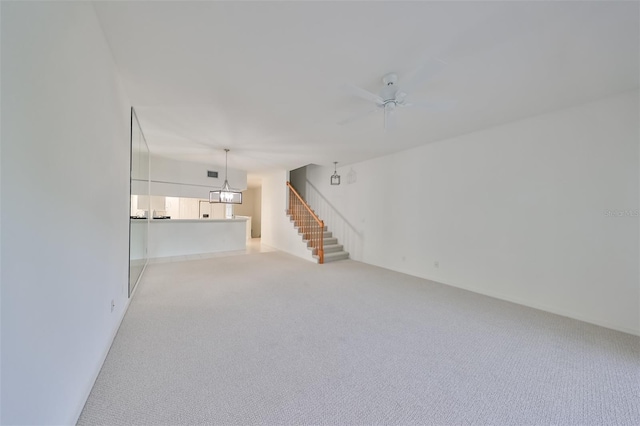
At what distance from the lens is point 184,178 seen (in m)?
6.38

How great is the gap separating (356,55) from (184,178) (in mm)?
5998

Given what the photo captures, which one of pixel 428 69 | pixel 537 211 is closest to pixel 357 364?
pixel 428 69

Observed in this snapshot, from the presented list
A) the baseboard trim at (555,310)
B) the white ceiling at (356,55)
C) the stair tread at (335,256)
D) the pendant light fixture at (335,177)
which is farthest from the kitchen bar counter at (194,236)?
the baseboard trim at (555,310)

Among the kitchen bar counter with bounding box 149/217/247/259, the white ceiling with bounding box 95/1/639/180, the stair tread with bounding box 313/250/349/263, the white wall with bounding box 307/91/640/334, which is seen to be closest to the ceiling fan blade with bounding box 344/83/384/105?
the white ceiling with bounding box 95/1/639/180

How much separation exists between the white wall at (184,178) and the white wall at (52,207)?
3.94 metres

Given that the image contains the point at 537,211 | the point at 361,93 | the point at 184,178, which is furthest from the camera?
the point at 184,178

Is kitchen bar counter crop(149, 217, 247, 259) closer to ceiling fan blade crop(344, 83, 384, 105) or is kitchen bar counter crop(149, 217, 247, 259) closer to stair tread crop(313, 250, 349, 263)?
stair tread crop(313, 250, 349, 263)

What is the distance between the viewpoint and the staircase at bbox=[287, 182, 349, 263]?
603 cm

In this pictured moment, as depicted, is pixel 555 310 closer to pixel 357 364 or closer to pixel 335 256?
pixel 357 364

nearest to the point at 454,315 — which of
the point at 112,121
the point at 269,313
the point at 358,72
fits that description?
the point at 269,313

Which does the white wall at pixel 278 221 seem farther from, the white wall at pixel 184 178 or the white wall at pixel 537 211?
the white wall at pixel 537 211

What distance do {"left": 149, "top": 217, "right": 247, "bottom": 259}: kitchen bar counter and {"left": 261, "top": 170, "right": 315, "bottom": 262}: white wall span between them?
1.09m

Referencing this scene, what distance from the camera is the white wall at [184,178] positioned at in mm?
5914

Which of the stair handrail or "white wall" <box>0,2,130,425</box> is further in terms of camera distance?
the stair handrail
